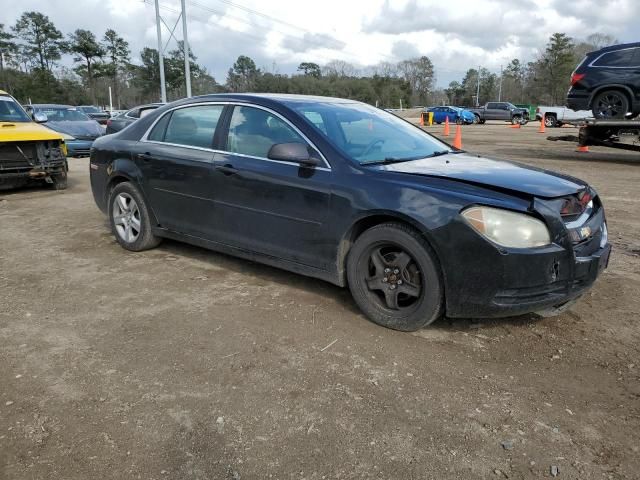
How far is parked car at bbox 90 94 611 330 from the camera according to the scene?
3.26m

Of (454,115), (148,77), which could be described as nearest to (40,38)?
(148,77)

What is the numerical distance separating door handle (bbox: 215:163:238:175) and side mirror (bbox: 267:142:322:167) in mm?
565

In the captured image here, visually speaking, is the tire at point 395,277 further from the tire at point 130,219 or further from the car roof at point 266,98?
the tire at point 130,219

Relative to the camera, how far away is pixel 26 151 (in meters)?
8.86

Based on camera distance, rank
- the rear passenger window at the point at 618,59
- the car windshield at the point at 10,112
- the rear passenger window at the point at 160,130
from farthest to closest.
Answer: the rear passenger window at the point at 618,59 → the car windshield at the point at 10,112 → the rear passenger window at the point at 160,130

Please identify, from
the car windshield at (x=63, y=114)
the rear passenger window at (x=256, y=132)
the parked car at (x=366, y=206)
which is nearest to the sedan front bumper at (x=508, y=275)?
the parked car at (x=366, y=206)

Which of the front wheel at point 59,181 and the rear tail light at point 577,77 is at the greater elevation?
the rear tail light at point 577,77

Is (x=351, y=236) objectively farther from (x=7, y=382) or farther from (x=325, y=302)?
(x=7, y=382)

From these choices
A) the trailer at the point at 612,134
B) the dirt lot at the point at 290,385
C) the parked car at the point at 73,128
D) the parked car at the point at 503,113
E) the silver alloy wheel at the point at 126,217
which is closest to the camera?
the dirt lot at the point at 290,385

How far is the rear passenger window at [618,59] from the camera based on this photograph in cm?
1223

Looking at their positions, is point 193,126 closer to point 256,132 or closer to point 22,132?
point 256,132

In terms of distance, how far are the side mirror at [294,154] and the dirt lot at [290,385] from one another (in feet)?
3.65

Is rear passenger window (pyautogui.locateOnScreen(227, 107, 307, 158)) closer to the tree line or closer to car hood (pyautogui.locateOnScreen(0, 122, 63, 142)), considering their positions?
car hood (pyautogui.locateOnScreen(0, 122, 63, 142))

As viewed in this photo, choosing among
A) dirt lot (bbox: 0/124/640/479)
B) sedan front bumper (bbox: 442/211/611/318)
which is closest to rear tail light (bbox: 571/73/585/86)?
dirt lot (bbox: 0/124/640/479)
